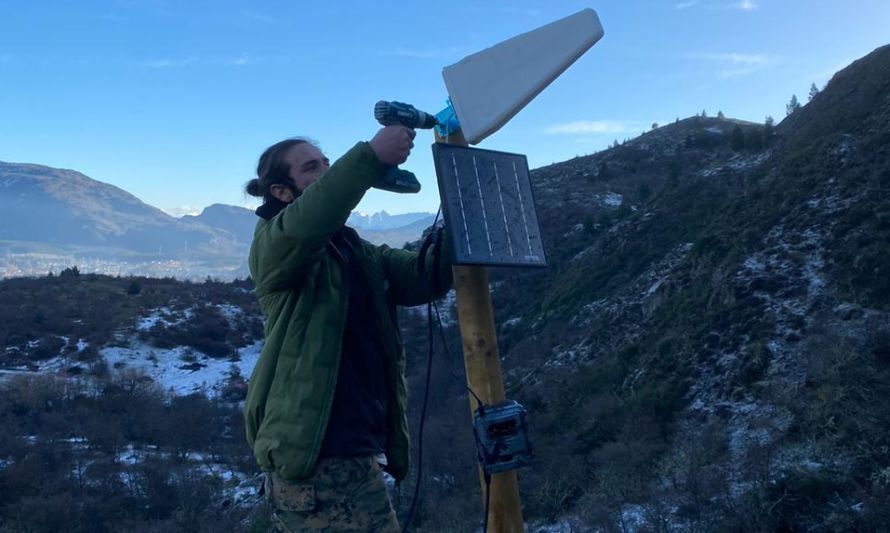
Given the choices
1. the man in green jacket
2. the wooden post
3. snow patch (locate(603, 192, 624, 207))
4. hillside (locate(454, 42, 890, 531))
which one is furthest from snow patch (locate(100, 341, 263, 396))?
the man in green jacket

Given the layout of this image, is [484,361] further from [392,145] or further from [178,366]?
[178,366]

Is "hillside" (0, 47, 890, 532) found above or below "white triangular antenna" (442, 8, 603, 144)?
below

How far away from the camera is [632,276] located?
1825 centimetres

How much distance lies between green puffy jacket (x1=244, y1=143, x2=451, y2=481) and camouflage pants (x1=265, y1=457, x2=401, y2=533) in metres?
0.07

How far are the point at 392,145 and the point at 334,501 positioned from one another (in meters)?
1.04

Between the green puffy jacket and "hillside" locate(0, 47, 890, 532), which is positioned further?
"hillside" locate(0, 47, 890, 532)

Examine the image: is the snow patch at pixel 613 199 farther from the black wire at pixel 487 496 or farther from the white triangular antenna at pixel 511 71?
the black wire at pixel 487 496

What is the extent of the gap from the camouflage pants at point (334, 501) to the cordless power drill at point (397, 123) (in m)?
0.82

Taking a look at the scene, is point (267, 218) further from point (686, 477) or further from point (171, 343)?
point (171, 343)

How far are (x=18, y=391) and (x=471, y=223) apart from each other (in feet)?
55.7

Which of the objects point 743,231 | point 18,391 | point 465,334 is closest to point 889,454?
point 465,334

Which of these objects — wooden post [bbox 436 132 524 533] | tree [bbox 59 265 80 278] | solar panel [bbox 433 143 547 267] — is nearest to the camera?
solar panel [bbox 433 143 547 267]

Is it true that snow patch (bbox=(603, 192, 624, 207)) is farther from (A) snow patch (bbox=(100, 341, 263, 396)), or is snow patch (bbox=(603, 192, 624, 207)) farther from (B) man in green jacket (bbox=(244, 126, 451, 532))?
(B) man in green jacket (bbox=(244, 126, 451, 532))

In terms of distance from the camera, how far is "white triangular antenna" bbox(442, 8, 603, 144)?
2.48m
